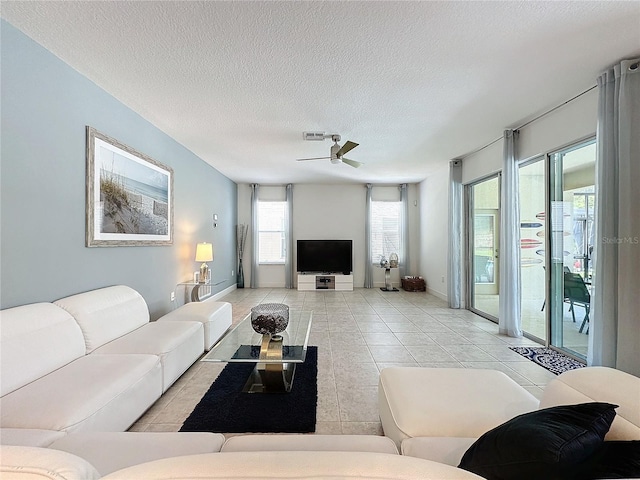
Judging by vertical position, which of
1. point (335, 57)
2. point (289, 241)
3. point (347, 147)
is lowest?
point (289, 241)

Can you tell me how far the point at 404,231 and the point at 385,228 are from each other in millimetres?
498

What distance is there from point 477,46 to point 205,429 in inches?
131

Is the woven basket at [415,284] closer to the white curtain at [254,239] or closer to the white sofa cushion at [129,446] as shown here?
the white curtain at [254,239]

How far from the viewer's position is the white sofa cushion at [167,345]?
2.31 meters

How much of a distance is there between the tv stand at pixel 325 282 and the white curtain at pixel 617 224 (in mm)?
5090

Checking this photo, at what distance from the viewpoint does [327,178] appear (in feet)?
23.0

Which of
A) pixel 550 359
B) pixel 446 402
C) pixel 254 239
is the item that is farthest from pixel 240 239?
pixel 446 402

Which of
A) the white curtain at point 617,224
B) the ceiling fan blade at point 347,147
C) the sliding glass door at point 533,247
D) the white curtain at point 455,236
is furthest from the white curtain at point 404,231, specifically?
the white curtain at point 617,224

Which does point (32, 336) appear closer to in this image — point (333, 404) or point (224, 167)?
point (333, 404)

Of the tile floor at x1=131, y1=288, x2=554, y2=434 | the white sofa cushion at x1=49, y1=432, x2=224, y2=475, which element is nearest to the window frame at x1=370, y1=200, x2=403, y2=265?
the tile floor at x1=131, y1=288, x2=554, y2=434

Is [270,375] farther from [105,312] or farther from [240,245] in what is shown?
[240,245]

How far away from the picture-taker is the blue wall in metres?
1.98

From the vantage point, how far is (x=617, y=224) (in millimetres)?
2426

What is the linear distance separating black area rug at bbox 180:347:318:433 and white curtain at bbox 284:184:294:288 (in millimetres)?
4927
